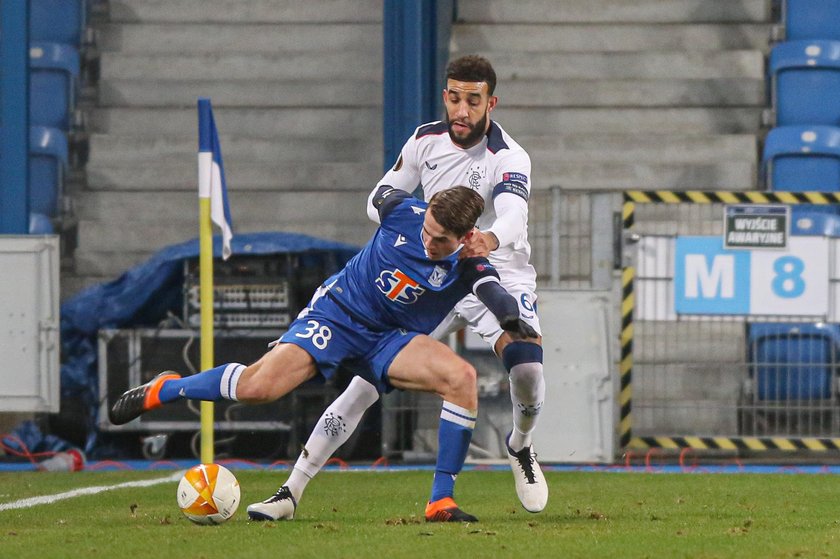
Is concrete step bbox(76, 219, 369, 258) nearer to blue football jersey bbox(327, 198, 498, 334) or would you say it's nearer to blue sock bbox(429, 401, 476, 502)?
blue football jersey bbox(327, 198, 498, 334)

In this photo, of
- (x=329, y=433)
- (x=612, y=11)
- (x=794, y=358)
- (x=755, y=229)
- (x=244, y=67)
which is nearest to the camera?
(x=329, y=433)

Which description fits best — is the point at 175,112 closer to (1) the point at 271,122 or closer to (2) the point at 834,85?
(1) the point at 271,122

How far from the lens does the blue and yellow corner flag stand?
366 inches

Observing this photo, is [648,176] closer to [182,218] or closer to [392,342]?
[182,218]

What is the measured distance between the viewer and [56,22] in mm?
14828

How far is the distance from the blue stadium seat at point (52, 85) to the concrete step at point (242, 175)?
1.85 ft

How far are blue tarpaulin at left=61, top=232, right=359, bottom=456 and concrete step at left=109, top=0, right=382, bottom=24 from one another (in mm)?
4022

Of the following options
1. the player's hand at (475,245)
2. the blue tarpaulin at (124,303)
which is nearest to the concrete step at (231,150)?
the blue tarpaulin at (124,303)

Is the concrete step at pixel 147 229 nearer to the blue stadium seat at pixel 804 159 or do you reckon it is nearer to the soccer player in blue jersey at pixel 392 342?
the blue stadium seat at pixel 804 159

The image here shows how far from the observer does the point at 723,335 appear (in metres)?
11.3

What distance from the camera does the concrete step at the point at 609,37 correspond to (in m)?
14.7

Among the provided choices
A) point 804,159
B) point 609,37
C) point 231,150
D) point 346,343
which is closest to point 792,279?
point 804,159

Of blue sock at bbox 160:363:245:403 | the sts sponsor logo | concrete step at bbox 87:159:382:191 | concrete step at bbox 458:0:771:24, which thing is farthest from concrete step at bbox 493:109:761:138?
Result: blue sock at bbox 160:363:245:403

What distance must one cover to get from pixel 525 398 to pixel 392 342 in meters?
0.94
